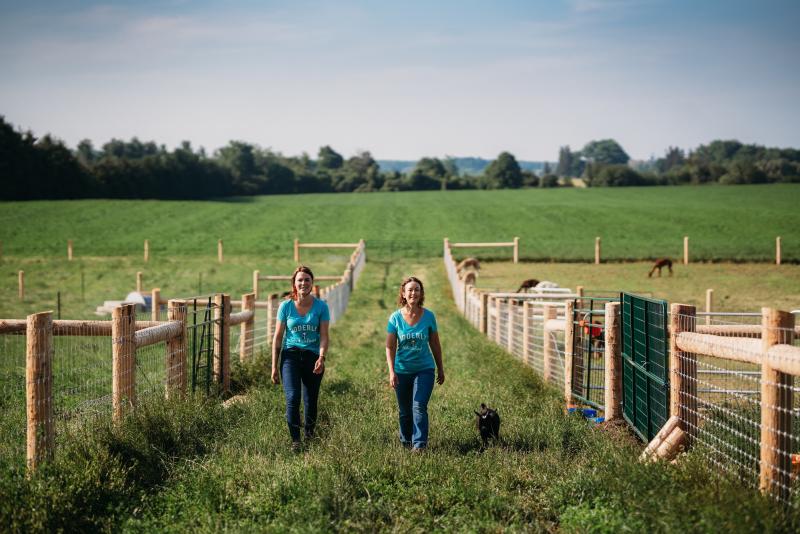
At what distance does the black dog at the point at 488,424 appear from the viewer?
711cm

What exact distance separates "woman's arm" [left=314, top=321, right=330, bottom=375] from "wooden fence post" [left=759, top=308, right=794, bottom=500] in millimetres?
3682

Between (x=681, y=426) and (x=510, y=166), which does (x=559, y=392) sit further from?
(x=510, y=166)

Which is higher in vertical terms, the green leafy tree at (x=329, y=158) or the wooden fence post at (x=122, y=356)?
the green leafy tree at (x=329, y=158)

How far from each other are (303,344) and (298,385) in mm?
363

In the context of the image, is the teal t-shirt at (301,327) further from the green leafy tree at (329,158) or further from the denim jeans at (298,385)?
the green leafy tree at (329,158)

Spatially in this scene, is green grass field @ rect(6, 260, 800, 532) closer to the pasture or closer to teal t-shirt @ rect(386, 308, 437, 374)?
the pasture

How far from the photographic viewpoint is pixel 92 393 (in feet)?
33.7

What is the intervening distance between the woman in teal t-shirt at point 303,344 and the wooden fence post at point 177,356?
1374 mm

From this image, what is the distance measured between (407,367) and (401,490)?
5.82 feet

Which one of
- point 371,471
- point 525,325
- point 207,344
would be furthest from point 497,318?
point 371,471

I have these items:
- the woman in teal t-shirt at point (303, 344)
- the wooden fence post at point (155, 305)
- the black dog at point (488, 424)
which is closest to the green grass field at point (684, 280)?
the wooden fence post at point (155, 305)

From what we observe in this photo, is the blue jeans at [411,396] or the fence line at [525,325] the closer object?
the blue jeans at [411,396]

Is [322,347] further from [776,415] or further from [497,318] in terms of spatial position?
[497,318]

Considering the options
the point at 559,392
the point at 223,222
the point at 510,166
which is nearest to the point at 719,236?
the point at 223,222
